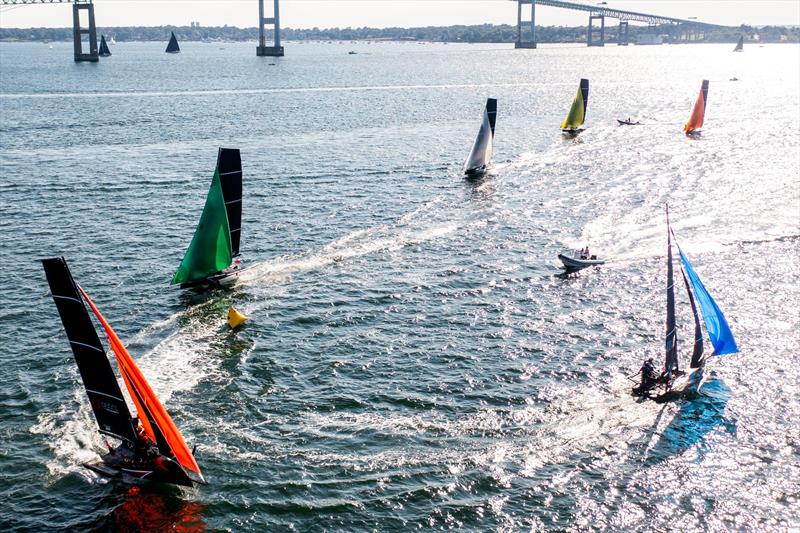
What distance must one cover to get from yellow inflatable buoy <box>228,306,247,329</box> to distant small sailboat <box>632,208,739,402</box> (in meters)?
22.2

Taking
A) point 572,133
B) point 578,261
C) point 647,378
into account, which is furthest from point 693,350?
point 572,133

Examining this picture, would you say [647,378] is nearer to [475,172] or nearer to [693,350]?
[693,350]

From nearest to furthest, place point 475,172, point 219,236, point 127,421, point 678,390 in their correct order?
point 127,421, point 678,390, point 219,236, point 475,172

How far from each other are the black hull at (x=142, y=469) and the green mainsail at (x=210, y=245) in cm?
2178

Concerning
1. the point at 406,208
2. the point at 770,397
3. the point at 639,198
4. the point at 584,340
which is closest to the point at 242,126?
the point at 406,208

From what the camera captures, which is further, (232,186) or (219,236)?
(232,186)

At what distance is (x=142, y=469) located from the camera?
32.6 metres

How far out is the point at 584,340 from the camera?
4616 centimetres

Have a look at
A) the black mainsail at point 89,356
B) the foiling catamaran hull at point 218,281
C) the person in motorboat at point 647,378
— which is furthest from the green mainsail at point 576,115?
the black mainsail at point 89,356

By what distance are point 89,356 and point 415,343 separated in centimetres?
1933

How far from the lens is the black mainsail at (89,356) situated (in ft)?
96.9

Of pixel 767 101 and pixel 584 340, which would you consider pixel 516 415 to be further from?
pixel 767 101

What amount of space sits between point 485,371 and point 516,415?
4.96 meters

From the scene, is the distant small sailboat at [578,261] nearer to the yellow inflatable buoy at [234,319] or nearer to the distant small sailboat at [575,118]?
the yellow inflatable buoy at [234,319]
